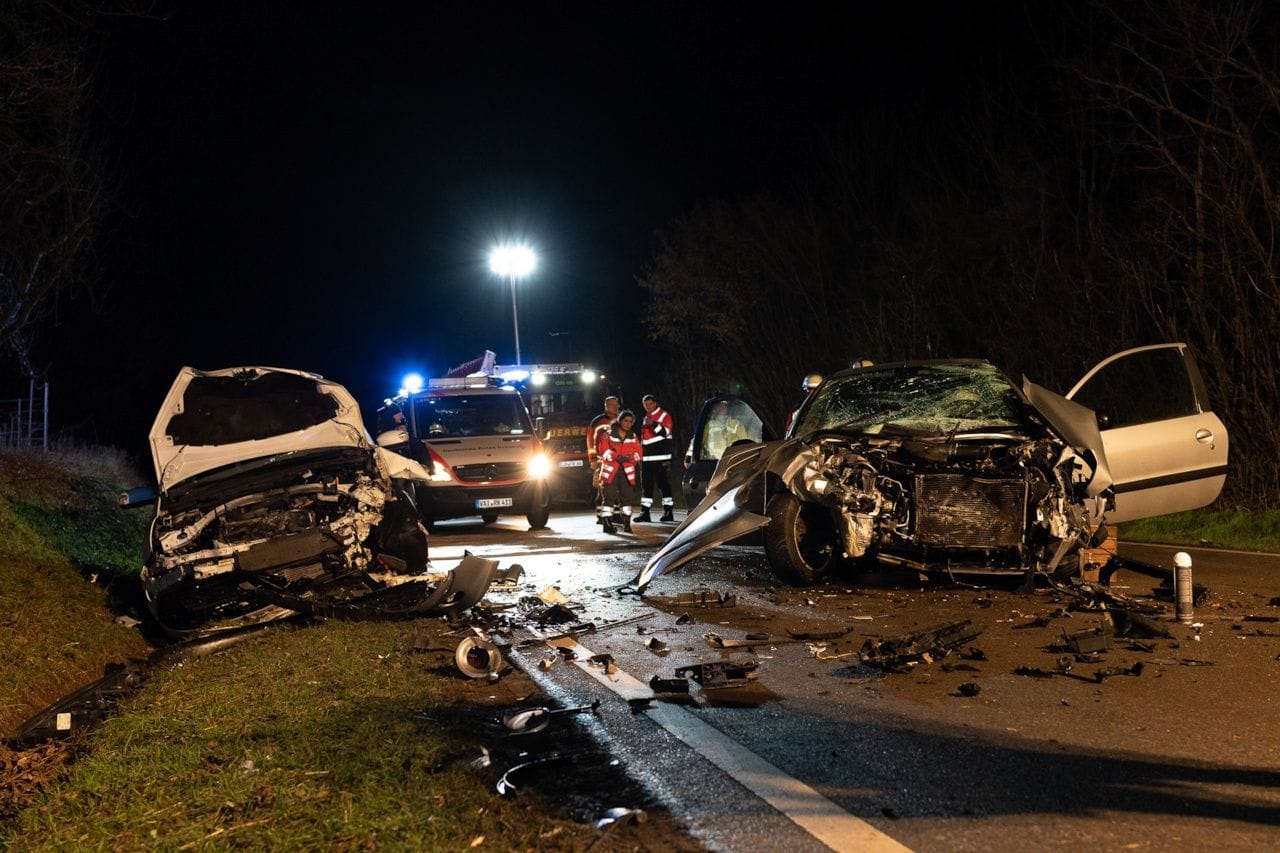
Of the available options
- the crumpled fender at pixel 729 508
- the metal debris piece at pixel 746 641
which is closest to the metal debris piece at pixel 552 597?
the crumpled fender at pixel 729 508

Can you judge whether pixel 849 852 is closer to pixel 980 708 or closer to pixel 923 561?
pixel 980 708

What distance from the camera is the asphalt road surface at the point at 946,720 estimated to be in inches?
149

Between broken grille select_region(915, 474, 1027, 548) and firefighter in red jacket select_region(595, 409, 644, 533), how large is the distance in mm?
7011

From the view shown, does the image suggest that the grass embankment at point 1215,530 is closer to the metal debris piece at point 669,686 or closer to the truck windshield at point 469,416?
the metal debris piece at point 669,686

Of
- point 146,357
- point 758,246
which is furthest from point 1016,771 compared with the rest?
point 146,357

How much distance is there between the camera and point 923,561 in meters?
8.46

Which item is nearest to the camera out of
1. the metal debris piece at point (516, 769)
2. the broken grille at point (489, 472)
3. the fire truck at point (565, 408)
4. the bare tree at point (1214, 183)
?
the metal debris piece at point (516, 769)

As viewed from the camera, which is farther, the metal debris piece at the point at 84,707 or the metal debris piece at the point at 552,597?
the metal debris piece at the point at 552,597

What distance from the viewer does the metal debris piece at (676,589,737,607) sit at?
28.4 ft

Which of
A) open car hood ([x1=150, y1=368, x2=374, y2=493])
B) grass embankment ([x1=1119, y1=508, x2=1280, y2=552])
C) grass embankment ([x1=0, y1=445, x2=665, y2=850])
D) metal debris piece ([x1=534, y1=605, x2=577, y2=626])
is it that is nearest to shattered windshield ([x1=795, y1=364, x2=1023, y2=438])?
metal debris piece ([x1=534, y1=605, x2=577, y2=626])

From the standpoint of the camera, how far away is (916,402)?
31.3 feet

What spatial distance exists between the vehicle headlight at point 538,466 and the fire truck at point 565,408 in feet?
15.9

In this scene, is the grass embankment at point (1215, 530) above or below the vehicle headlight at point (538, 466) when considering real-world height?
below

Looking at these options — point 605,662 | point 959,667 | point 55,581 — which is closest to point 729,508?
point 605,662
